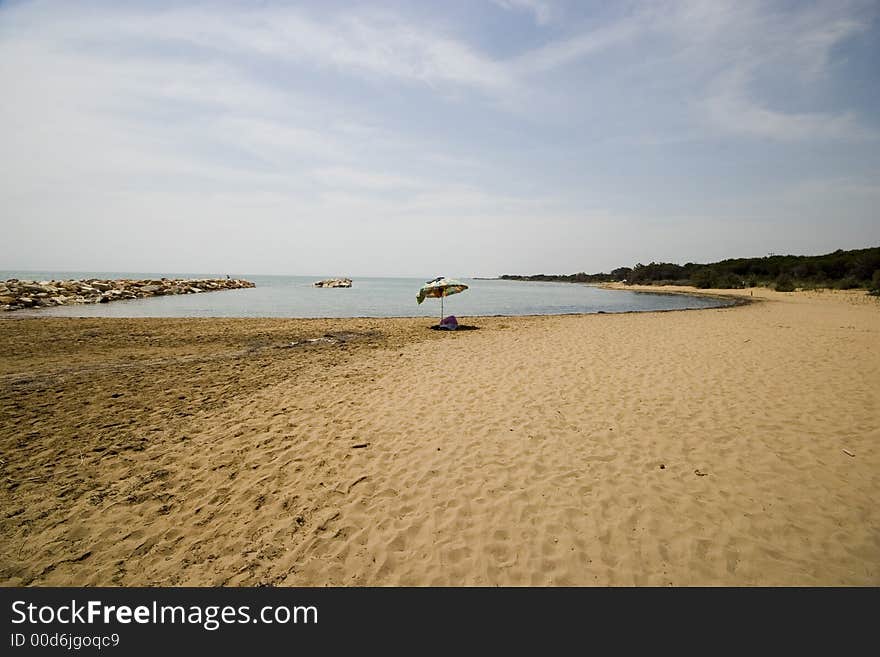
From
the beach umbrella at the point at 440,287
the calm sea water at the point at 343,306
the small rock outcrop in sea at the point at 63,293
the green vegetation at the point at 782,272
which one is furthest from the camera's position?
the green vegetation at the point at 782,272

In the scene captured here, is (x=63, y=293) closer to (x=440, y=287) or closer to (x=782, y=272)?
(x=440, y=287)

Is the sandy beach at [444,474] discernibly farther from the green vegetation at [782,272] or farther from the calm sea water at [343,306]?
the green vegetation at [782,272]

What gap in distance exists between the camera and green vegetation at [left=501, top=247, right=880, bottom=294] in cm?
4291

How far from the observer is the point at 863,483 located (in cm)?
459

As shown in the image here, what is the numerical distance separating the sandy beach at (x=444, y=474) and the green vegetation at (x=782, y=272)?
143 feet

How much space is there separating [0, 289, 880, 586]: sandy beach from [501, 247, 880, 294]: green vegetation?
43.6 m

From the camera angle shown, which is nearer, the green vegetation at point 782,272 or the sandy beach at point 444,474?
the sandy beach at point 444,474

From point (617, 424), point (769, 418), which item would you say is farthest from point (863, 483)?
point (617, 424)

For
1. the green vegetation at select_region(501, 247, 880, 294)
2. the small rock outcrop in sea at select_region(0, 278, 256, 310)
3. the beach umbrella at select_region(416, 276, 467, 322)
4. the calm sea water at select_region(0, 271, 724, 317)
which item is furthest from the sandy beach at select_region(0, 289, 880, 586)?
the green vegetation at select_region(501, 247, 880, 294)

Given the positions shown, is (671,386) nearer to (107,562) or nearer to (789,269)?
(107,562)

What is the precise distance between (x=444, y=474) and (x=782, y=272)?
7801cm

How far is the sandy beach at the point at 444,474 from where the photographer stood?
11.5 feet

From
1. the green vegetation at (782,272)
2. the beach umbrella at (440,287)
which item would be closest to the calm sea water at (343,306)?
the beach umbrella at (440,287)
